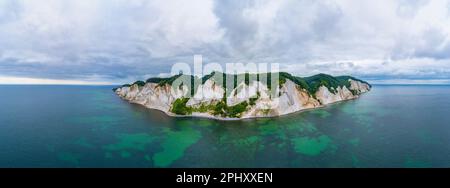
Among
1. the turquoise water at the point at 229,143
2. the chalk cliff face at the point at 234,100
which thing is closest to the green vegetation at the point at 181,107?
the chalk cliff face at the point at 234,100

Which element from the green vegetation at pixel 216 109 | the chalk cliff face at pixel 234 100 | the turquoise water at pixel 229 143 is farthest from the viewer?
the chalk cliff face at pixel 234 100

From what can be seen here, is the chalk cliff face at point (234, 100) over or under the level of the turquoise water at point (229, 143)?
over

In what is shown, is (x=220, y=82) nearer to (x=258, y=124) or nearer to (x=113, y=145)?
(x=258, y=124)

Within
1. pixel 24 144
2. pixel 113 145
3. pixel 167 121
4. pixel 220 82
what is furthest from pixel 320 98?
pixel 24 144

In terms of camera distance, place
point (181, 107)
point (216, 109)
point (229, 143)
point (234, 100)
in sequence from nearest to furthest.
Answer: point (229, 143), point (216, 109), point (234, 100), point (181, 107)

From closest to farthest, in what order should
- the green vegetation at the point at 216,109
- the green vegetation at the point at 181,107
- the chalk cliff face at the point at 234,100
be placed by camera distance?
the green vegetation at the point at 216,109 → the chalk cliff face at the point at 234,100 → the green vegetation at the point at 181,107

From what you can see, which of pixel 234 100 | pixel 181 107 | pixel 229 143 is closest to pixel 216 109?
pixel 234 100

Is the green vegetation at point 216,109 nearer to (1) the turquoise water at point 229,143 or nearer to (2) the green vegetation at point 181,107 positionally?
(2) the green vegetation at point 181,107

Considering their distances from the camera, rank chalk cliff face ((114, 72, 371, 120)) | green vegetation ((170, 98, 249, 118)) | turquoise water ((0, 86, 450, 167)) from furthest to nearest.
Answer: chalk cliff face ((114, 72, 371, 120))
green vegetation ((170, 98, 249, 118))
turquoise water ((0, 86, 450, 167))

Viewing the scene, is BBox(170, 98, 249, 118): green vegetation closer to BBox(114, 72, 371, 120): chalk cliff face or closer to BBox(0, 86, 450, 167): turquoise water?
BBox(114, 72, 371, 120): chalk cliff face

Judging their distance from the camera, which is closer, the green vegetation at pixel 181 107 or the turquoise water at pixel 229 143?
the turquoise water at pixel 229 143

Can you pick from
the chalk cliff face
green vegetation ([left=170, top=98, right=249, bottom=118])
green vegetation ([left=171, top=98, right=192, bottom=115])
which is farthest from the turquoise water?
green vegetation ([left=171, top=98, right=192, bottom=115])

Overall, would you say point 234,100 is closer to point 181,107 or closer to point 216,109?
point 216,109
